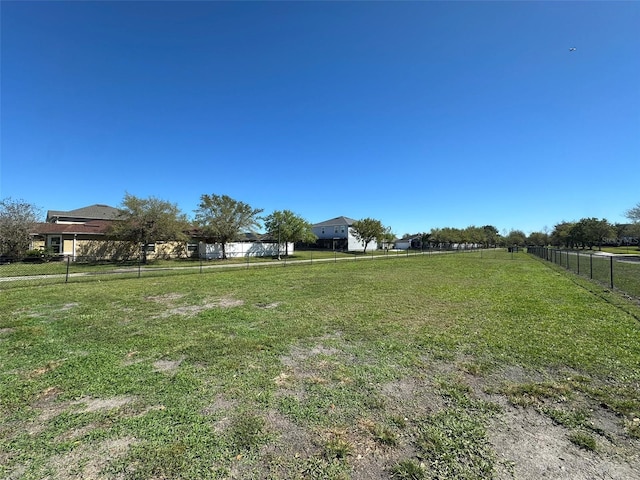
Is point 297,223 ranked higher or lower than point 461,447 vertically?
higher

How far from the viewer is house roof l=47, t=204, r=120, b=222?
1463 inches

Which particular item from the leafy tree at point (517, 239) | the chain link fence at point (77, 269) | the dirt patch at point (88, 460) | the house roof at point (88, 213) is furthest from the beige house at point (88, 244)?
the leafy tree at point (517, 239)

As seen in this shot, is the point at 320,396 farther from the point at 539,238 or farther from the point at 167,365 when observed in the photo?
the point at 539,238

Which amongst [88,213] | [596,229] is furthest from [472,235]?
[88,213]

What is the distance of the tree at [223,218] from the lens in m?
31.8

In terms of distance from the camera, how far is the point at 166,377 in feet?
13.0

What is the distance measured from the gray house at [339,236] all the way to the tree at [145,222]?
108 feet

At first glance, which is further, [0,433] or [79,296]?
[79,296]

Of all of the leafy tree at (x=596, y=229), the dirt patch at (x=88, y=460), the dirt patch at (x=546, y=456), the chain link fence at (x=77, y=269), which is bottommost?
the dirt patch at (x=546, y=456)

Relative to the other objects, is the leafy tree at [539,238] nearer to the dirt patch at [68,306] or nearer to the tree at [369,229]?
the tree at [369,229]

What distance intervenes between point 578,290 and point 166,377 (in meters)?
13.6

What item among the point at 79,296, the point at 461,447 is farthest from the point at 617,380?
the point at 79,296

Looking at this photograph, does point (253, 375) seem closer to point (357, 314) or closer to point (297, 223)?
point (357, 314)

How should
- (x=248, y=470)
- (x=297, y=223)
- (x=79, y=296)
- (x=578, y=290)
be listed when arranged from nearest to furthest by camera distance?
(x=248, y=470) → (x=79, y=296) → (x=578, y=290) → (x=297, y=223)
